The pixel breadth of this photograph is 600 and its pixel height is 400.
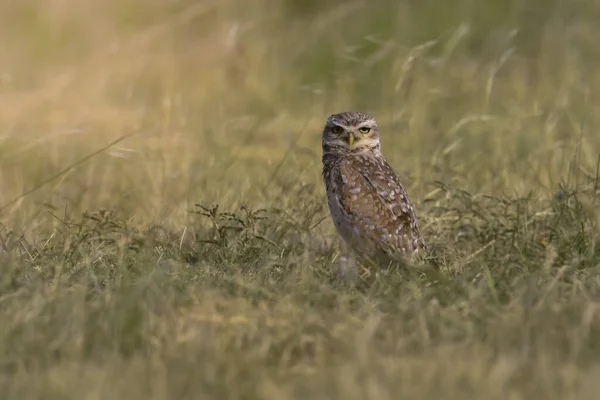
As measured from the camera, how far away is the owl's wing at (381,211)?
5.38 metres

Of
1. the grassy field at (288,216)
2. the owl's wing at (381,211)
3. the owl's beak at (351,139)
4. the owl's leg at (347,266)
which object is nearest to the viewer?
the grassy field at (288,216)

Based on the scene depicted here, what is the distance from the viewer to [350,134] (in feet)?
19.1

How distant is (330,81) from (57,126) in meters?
2.35

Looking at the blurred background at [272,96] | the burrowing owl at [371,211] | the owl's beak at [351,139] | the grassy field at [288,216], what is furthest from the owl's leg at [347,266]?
the blurred background at [272,96]

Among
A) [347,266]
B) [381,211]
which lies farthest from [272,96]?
[347,266]

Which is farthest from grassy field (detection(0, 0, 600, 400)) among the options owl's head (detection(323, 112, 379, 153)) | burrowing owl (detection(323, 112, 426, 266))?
owl's head (detection(323, 112, 379, 153))

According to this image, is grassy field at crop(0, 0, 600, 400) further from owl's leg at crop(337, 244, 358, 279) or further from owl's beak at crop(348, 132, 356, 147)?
owl's beak at crop(348, 132, 356, 147)

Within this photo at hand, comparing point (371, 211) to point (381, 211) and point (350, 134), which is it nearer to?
point (381, 211)

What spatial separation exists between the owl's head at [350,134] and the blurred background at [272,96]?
11.0 inches

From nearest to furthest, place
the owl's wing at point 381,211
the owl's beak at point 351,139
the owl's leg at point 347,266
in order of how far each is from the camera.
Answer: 1. the owl's leg at point 347,266
2. the owl's wing at point 381,211
3. the owl's beak at point 351,139

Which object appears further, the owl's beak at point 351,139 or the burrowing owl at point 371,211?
the owl's beak at point 351,139

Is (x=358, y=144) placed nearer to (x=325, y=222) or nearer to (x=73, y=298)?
(x=325, y=222)

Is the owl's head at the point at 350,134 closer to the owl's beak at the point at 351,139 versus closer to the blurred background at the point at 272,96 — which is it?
the owl's beak at the point at 351,139

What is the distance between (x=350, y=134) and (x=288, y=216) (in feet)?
2.10
